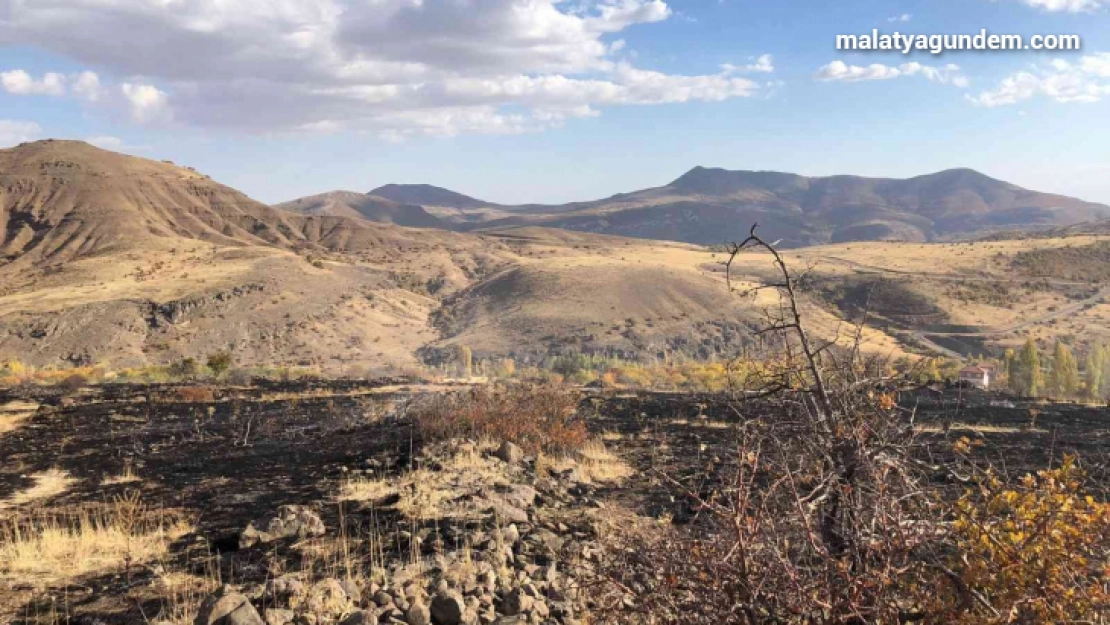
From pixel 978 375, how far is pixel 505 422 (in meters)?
37.1

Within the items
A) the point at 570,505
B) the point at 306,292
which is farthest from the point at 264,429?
the point at 306,292

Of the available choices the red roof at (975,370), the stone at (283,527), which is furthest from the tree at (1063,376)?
the stone at (283,527)

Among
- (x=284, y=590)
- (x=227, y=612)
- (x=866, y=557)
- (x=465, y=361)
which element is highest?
(x=866, y=557)

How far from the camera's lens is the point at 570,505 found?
10336 mm

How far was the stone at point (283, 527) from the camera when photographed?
7.82 meters

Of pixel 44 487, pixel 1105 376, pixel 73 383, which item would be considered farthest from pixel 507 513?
pixel 1105 376

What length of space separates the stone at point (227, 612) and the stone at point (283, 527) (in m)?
2.54

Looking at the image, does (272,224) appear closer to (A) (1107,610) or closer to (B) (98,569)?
(B) (98,569)

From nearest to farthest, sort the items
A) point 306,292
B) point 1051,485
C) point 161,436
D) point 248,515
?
point 1051,485 → point 248,515 → point 161,436 → point 306,292

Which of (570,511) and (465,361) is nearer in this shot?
(570,511)

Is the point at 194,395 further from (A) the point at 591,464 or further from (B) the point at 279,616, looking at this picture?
(B) the point at 279,616

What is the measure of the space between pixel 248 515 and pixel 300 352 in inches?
1648

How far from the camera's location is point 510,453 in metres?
12.5

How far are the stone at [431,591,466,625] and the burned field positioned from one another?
0.04 m
